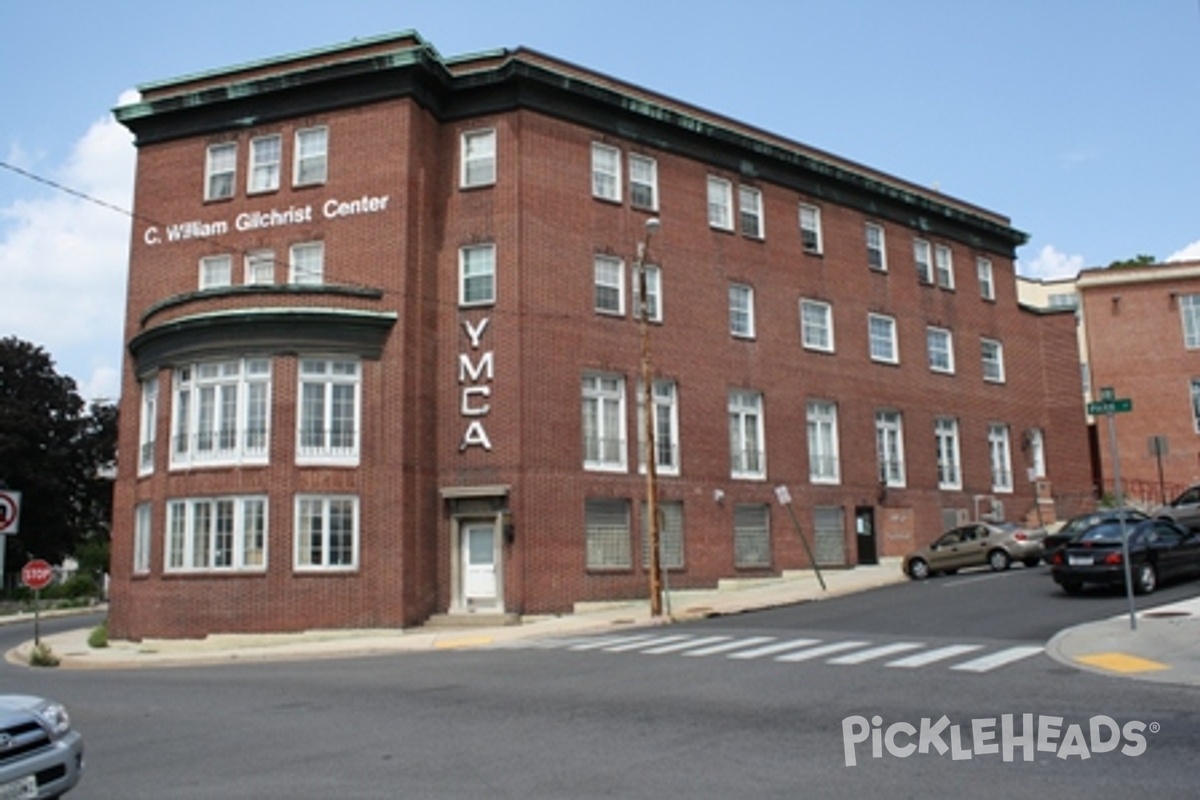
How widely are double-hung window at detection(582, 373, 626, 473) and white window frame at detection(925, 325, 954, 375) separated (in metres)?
13.9

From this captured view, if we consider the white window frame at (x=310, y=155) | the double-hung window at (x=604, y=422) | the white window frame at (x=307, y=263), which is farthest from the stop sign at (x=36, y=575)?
the double-hung window at (x=604, y=422)

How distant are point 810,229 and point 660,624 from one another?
16238 mm

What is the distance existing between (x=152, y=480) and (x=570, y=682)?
16211 millimetres

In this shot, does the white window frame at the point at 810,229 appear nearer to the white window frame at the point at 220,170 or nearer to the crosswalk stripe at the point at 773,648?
the white window frame at the point at 220,170

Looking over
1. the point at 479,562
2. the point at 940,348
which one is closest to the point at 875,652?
the point at 479,562

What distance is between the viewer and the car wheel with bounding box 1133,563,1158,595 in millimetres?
20812

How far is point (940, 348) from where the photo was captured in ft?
123

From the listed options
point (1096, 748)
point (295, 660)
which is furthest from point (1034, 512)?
point (1096, 748)

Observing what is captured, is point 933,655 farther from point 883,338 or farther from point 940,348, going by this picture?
point 940,348

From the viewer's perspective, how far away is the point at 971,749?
8.83m

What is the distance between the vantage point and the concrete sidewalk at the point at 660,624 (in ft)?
46.0

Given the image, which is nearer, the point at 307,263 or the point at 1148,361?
the point at 307,263

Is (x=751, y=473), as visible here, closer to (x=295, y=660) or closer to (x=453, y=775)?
(x=295, y=660)

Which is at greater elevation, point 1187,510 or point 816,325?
point 816,325
